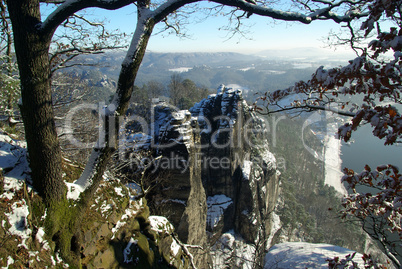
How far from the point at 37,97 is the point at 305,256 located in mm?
7514

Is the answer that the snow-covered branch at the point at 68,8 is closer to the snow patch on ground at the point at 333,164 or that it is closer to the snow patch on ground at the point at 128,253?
the snow patch on ground at the point at 128,253

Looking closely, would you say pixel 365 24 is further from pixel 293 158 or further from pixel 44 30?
pixel 293 158

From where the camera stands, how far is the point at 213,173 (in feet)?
63.2

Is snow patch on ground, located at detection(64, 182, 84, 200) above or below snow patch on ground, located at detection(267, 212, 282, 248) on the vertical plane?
above

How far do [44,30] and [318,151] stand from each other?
286 feet

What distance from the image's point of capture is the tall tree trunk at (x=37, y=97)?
2.22 meters

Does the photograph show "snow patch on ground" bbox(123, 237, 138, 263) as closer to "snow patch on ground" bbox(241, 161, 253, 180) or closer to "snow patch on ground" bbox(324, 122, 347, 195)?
"snow patch on ground" bbox(241, 161, 253, 180)

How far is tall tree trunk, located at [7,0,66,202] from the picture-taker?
7.29 ft

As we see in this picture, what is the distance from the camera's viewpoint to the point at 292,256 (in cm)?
658

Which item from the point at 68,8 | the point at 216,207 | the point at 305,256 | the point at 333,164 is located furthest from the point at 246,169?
the point at 333,164

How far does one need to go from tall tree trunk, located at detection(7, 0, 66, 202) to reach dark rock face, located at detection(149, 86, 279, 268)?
7.94 meters
